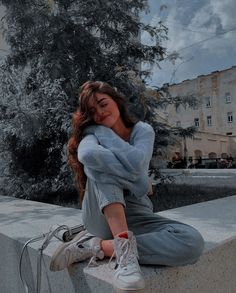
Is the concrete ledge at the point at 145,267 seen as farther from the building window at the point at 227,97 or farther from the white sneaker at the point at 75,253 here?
the building window at the point at 227,97

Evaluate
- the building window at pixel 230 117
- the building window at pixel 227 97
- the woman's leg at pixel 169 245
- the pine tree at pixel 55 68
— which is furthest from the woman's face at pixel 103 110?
the building window at pixel 230 117

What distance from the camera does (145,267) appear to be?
144 cm

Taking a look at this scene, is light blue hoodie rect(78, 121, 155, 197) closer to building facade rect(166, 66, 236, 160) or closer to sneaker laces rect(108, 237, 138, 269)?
sneaker laces rect(108, 237, 138, 269)

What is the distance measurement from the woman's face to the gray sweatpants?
11.7 inches

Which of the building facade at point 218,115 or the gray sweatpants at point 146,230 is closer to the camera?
the gray sweatpants at point 146,230

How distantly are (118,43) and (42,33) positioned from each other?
107cm

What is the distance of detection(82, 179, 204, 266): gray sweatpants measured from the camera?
141 cm

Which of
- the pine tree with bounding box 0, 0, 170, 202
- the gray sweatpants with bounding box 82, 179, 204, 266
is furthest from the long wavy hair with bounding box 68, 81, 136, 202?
the pine tree with bounding box 0, 0, 170, 202

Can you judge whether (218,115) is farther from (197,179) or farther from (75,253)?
(75,253)

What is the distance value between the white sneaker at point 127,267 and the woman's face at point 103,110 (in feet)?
1.74

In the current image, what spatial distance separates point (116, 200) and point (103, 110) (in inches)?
17.6

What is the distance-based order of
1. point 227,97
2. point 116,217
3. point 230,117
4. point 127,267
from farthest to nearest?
point 230,117
point 227,97
point 116,217
point 127,267

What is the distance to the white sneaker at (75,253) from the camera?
1.48 m

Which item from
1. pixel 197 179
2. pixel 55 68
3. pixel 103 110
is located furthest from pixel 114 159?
pixel 197 179
